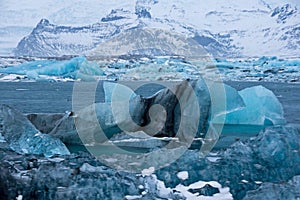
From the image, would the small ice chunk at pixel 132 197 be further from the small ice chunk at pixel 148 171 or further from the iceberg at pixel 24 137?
the iceberg at pixel 24 137

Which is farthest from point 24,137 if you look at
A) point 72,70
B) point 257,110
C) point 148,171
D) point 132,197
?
point 72,70

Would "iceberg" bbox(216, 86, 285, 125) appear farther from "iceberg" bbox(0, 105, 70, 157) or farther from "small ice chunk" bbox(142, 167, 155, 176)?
"small ice chunk" bbox(142, 167, 155, 176)

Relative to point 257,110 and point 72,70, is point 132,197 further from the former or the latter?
point 72,70

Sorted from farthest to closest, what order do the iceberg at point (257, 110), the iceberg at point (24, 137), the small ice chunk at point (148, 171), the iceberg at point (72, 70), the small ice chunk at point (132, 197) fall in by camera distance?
1. the iceberg at point (72, 70)
2. the iceberg at point (257, 110)
3. the iceberg at point (24, 137)
4. the small ice chunk at point (148, 171)
5. the small ice chunk at point (132, 197)

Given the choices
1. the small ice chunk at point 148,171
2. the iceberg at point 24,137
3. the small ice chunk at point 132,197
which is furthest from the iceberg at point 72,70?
the small ice chunk at point 132,197

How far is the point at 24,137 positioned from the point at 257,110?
464 centimetres

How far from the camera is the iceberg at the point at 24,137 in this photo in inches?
245

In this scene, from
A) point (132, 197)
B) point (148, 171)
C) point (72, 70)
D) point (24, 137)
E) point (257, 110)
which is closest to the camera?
point (132, 197)

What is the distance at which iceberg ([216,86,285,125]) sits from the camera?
9633 millimetres

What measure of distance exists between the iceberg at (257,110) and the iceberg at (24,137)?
4.12m

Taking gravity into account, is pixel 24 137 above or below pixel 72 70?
above

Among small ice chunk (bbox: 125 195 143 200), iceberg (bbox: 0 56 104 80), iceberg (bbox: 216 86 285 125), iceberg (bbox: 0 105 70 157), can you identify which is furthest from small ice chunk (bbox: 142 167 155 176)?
iceberg (bbox: 0 56 104 80)

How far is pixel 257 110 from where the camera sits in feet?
31.7

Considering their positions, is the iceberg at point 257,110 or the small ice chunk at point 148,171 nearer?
the small ice chunk at point 148,171
